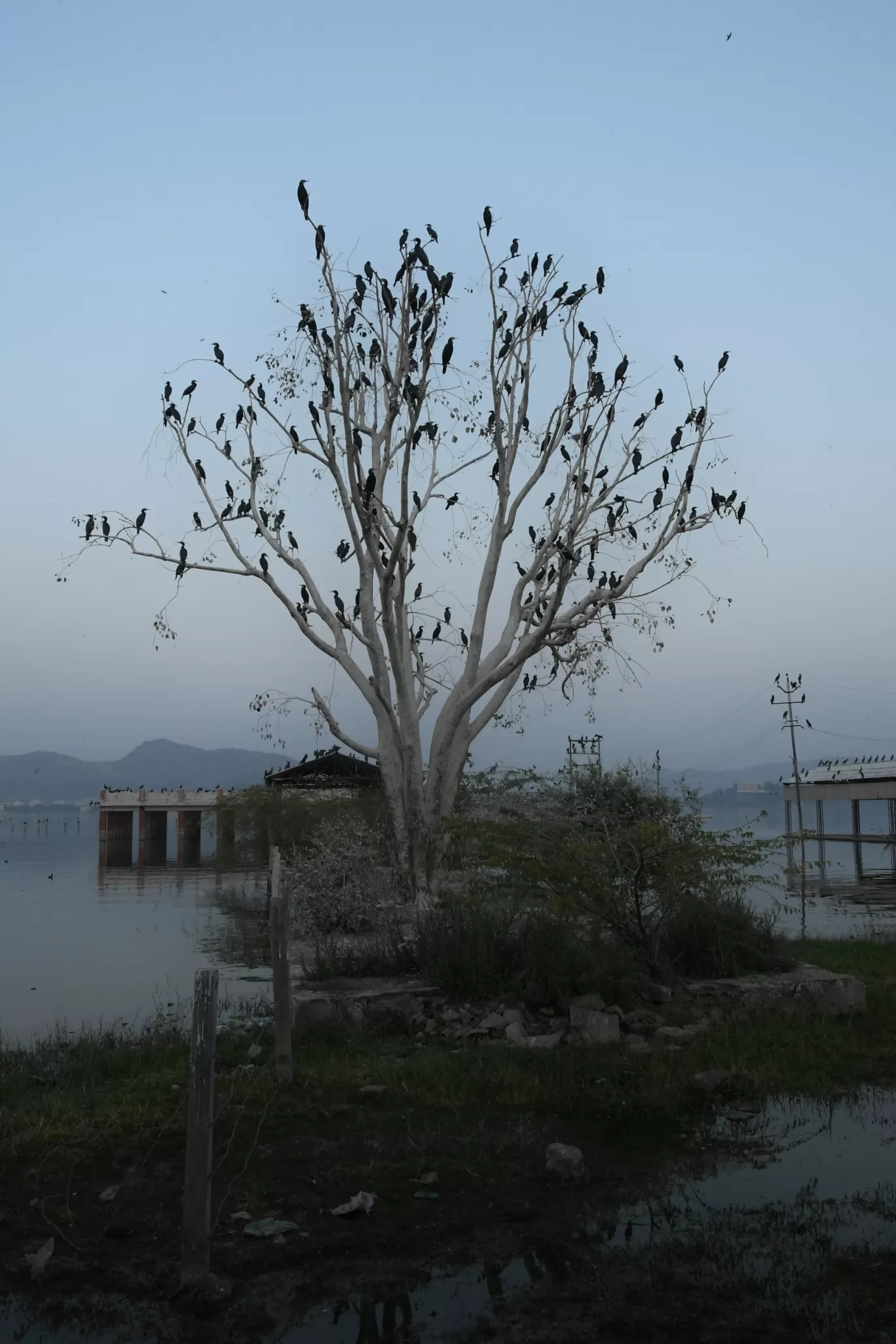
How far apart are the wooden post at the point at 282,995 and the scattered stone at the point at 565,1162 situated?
9.36 ft

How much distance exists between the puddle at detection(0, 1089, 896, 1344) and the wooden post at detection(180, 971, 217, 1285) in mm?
229

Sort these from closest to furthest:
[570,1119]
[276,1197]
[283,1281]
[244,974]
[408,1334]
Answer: [408,1334] < [283,1281] < [276,1197] < [570,1119] < [244,974]

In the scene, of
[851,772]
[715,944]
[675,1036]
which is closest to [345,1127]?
[675,1036]

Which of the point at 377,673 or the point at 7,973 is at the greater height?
Answer: the point at 377,673

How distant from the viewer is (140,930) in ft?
79.0

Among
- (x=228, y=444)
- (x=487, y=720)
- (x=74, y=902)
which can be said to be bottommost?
(x=74, y=902)

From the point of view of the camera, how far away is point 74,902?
32.3 metres

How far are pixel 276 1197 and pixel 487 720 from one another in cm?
1341

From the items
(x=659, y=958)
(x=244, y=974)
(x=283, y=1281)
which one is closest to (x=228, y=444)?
(x=244, y=974)

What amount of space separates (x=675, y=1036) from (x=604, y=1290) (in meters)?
5.43

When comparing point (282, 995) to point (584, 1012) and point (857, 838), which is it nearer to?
point (584, 1012)

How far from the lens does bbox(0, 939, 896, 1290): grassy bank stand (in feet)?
19.7

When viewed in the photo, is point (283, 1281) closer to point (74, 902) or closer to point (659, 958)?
point (659, 958)

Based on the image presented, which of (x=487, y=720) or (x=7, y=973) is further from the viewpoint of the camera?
(x=487, y=720)
